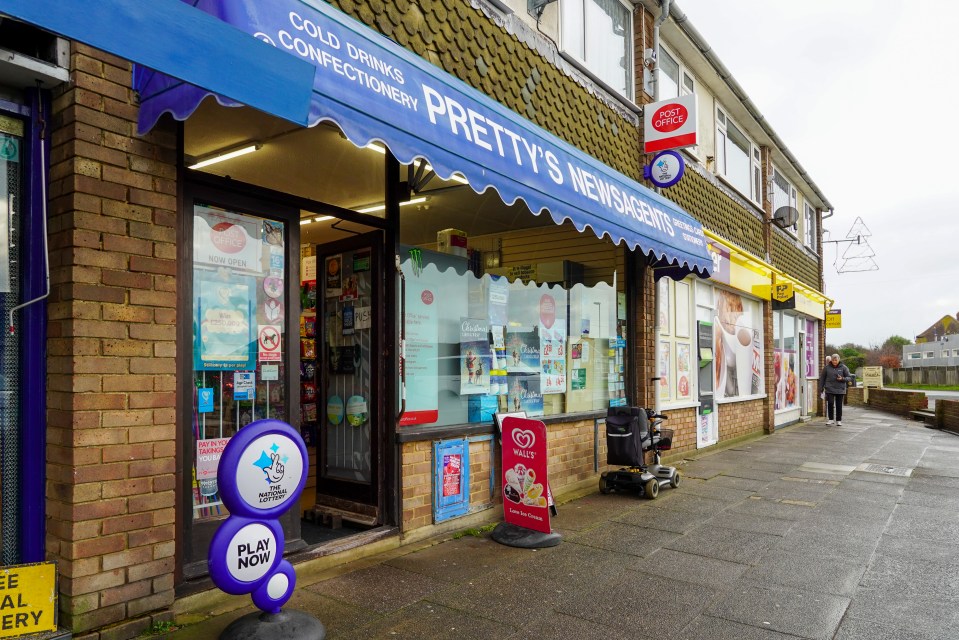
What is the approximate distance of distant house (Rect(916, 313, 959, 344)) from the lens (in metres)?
103

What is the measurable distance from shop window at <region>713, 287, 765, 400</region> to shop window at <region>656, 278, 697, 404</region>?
3.71ft

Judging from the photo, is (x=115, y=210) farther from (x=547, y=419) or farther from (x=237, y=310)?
(x=547, y=419)

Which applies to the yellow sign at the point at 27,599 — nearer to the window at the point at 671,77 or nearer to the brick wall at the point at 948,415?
the window at the point at 671,77

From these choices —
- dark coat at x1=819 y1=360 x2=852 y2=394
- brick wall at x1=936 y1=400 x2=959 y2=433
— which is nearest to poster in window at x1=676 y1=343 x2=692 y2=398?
dark coat at x1=819 y1=360 x2=852 y2=394

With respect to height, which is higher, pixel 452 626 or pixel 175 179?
pixel 175 179

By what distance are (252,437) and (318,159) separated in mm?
2870

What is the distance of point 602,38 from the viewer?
8578 millimetres

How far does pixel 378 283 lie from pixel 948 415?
16.1 m

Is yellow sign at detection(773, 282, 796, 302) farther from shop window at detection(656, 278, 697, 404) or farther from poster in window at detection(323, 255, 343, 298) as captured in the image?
poster in window at detection(323, 255, 343, 298)

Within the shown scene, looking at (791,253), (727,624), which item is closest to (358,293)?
(727,624)

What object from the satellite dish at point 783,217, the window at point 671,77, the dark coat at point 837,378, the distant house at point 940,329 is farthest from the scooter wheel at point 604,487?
the distant house at point 940,329

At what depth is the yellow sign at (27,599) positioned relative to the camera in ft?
9.45

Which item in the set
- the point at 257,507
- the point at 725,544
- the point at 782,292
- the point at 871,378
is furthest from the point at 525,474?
the point at 871,378

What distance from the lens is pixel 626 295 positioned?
880cm
